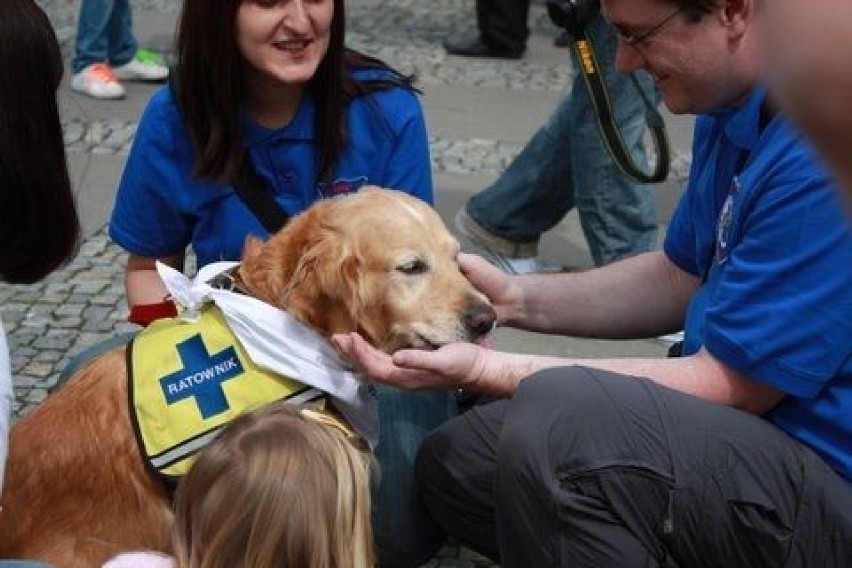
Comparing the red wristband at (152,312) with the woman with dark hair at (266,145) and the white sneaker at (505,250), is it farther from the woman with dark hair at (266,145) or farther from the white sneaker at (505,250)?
the white sneaker at (505,250)

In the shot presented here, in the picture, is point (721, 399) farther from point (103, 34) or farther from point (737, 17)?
point (103, 34)

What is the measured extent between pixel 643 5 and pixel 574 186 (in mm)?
2823

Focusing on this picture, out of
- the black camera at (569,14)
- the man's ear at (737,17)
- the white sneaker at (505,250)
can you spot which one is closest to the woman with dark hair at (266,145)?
the man's ear at (737,17)

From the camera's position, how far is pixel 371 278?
275cm

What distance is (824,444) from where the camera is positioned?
2332mm

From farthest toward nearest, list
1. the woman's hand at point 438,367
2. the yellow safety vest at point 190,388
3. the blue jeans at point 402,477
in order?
the blue jeans at point 402,477
the yellow safety vest at point 190,388
the woman's hand at point 438,367

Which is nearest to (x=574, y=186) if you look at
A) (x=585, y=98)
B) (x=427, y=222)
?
(x=585, y=98)

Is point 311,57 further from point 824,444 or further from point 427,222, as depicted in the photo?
point 824,444

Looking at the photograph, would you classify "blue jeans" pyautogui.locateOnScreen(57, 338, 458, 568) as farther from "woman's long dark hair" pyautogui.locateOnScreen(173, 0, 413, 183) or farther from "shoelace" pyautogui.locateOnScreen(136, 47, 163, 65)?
"shoelace" pyautogui.locateOnScreen(136, 47, 163, 65)

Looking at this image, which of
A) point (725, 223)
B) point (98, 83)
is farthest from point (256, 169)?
point (98, 83)

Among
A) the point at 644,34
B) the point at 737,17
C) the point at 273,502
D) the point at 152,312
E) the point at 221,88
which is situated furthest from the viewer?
the point at 152,312

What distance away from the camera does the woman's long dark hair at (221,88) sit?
3109mm

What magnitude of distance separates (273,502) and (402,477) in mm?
908

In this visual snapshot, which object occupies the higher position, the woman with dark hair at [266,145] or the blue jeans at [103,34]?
the woman with dark hair at [266,145]
